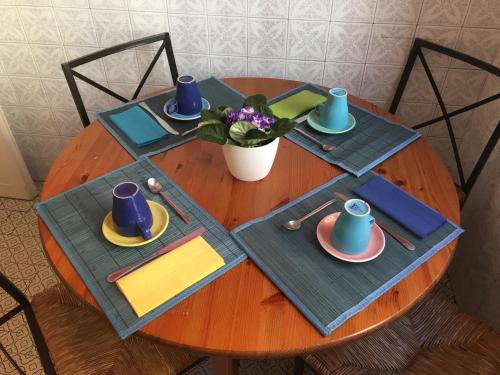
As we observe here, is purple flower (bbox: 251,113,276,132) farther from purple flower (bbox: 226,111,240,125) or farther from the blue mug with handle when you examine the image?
the blue mug with handle

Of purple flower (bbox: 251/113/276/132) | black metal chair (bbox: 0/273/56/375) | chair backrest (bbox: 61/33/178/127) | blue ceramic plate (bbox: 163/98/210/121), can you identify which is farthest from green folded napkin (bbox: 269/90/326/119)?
black metal chair (bbox: 0/273/56/375)

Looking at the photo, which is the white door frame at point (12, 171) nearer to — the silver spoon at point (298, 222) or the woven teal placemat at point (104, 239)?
the woven teal placemat at point (104, 239)

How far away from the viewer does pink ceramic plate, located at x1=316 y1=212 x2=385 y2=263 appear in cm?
88

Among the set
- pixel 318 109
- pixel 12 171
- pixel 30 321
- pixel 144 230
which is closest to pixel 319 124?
pixel 318 109

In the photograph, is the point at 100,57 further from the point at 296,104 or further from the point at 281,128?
the point at 281,128

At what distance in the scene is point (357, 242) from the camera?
0.87 meters

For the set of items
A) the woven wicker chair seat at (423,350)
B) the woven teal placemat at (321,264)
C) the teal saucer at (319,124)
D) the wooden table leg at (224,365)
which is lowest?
the woven wicker chair seat at (423,350)

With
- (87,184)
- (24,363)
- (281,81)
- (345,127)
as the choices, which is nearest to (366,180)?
(345,127)

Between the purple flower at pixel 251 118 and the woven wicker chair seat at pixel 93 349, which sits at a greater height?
the purple flower at pixel 251 118

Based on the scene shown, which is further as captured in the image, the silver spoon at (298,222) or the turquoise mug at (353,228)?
the silver spoon at (298,222)

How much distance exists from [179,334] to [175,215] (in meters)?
0.32

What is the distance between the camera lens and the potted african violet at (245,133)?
0.98 metres

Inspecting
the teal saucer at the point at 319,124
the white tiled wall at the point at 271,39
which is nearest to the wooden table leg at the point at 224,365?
the teal saucer at the point at 319,124

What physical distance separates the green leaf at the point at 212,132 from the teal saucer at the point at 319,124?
398 mm
